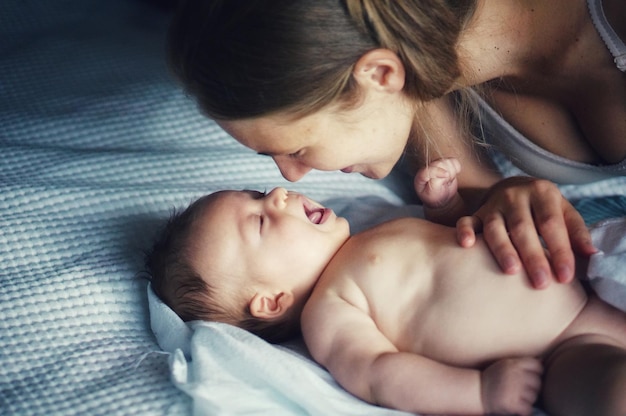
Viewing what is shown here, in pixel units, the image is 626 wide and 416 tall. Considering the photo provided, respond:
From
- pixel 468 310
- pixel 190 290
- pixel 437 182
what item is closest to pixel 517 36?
pixel 437 182

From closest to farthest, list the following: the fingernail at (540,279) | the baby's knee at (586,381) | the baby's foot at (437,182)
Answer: the baby's knee at (586,381) → the fingernail at (540,279) → the baby's foot at (437,182)

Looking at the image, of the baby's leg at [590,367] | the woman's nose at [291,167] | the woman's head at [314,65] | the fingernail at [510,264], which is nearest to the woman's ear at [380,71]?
the woman's head at [314,65]

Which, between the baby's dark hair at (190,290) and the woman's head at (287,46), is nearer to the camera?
the woman's head at (287,46)

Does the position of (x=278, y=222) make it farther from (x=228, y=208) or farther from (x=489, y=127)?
(x=489, y=127)

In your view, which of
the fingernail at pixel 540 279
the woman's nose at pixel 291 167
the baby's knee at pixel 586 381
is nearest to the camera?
the baby's knee at pixel 586 381

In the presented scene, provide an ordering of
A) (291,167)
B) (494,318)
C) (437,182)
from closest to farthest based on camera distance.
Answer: (494,318)
(291,167)
(437,182)

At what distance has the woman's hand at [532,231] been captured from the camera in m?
0.92

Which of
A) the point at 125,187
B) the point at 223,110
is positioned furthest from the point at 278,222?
the point at 125,187

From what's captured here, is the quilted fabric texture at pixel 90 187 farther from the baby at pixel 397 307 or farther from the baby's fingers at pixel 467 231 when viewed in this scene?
the baby's fingers at pixel 467 231

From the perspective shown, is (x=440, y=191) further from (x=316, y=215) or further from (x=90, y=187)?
(x=90, y=187)

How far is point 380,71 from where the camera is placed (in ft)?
3.09

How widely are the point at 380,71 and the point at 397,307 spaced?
0.96 ft

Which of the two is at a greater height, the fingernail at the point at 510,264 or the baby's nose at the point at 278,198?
the fingernail at the point at 510,264

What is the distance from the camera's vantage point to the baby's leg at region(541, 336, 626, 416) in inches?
30.9
